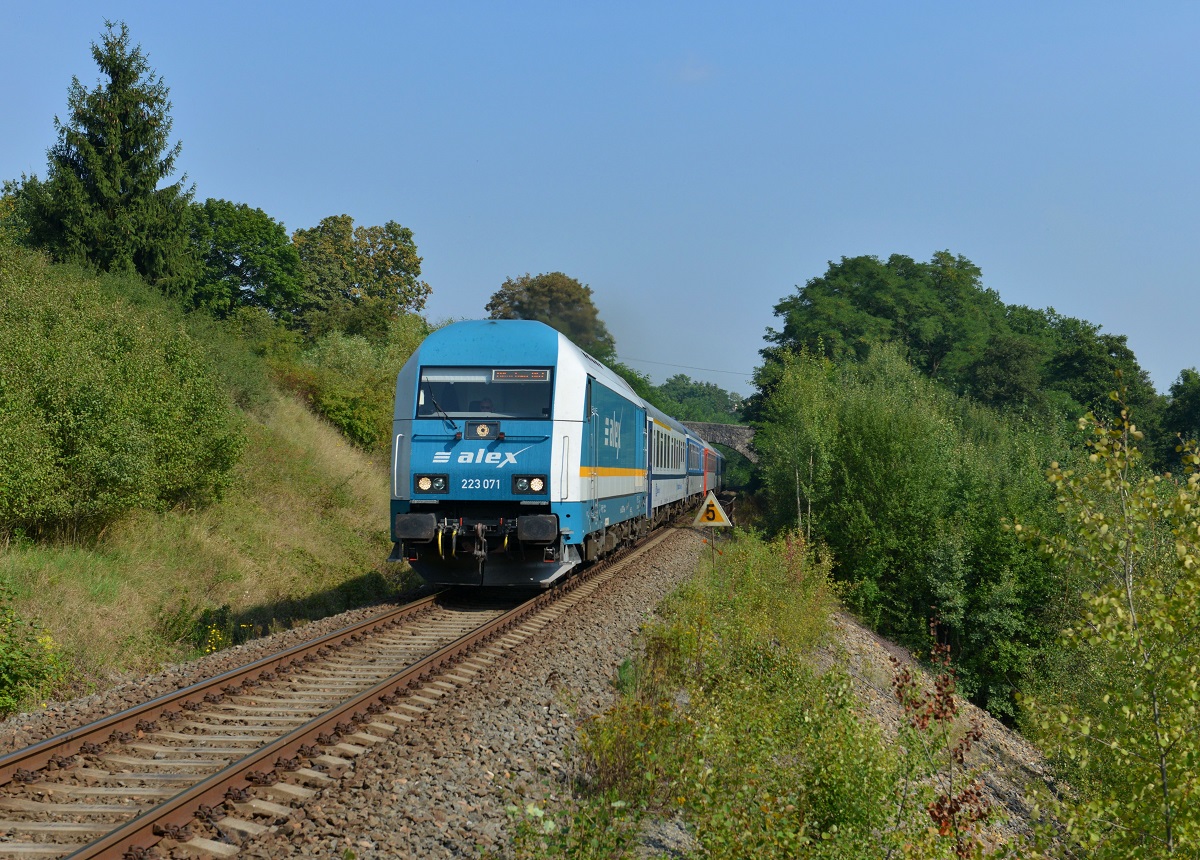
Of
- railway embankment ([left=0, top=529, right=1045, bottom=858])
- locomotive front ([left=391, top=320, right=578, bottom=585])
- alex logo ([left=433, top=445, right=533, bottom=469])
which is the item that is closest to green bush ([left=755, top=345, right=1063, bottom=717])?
locomotive front ([left=391, top=320, right=578, bottom=585])

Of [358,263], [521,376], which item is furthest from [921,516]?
[358,263]

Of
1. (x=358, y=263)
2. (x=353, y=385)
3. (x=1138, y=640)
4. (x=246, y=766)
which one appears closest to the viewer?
(x=1138, y=640)

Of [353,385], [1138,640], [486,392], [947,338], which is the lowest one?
[1138,640]

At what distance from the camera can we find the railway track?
16.4ft

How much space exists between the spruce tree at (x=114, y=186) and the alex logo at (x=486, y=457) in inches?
664

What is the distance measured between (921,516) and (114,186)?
933 inches

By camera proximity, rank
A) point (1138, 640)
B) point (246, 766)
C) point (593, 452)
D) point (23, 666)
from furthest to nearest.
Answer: point (593, 452) < point (23, 666) < point (246, 766) < point (1138, 640)

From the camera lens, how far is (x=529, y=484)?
39.8 feet

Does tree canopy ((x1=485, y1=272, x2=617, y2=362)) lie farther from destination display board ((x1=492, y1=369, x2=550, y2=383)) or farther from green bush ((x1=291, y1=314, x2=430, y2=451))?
destination display board ((x1=492, y1=369, x2=550, y2=383))

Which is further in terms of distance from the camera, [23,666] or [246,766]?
[23,666]

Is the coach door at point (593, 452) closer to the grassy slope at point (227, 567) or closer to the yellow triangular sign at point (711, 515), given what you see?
the yellow triangular sign at point (711, 515)

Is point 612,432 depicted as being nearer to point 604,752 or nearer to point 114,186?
point 604,752

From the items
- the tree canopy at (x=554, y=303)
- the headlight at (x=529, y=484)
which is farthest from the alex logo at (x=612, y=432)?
the tree canopy at (x=554, y=303)

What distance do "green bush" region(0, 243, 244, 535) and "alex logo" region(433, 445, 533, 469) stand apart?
16.7 ft
